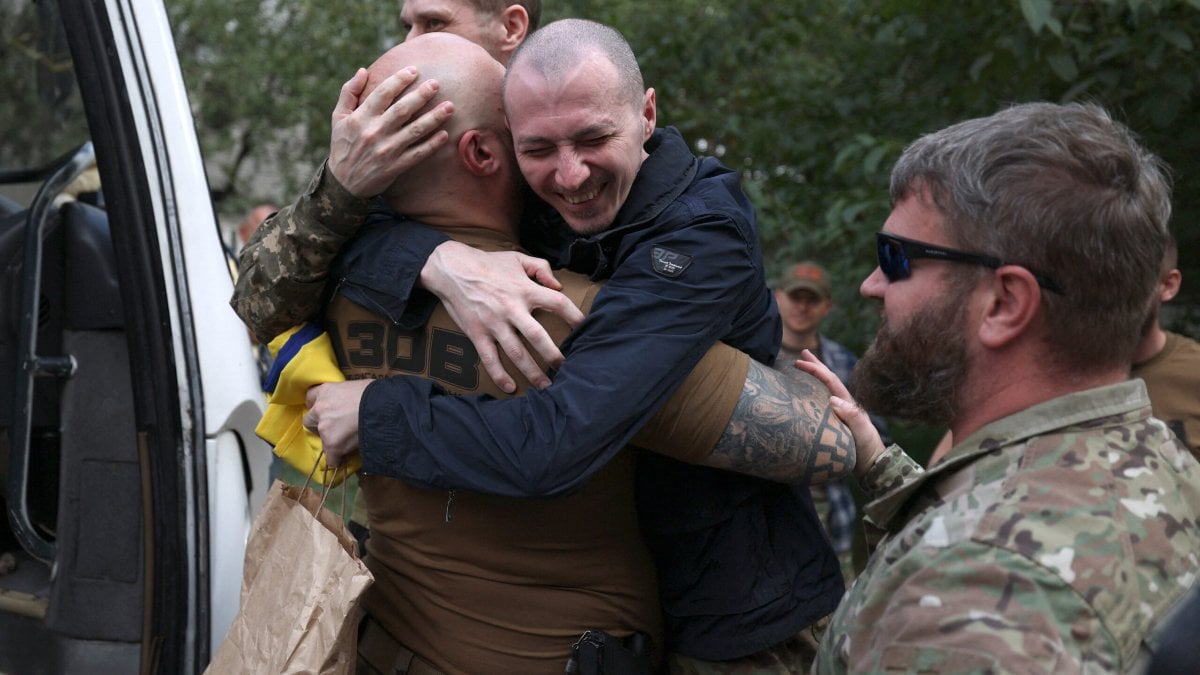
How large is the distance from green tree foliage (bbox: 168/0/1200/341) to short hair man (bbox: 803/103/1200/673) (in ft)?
7.18

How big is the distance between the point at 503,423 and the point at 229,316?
1.13 m

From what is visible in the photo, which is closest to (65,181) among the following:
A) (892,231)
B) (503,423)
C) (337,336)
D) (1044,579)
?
(337,336)

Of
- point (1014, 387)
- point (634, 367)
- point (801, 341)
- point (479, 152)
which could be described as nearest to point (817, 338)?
point (801, 341)

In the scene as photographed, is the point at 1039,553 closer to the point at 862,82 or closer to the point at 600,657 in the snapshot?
the point at 600,657

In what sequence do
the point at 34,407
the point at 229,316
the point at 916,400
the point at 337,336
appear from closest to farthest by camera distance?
the point at 916,400
the point at 337,336
the point at 229,316
the point at 34,407

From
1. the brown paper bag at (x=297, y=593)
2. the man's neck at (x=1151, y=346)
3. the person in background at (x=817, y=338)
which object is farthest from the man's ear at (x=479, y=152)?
the person in background at (x=817, y=338)

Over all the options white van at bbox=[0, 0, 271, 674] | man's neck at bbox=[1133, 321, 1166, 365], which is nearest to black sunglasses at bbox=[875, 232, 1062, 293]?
white van at bbox=[0, 0, 271, 674]

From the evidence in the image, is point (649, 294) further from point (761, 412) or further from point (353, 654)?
point (353, 654)

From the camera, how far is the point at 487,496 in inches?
82.6

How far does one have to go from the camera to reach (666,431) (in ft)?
6.55

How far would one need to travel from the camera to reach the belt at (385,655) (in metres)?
2.20

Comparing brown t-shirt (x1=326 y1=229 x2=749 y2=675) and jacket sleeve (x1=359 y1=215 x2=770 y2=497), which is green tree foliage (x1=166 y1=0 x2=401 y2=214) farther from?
jacket sleeve (x1=359 y1=215 x2=770 y2=497)

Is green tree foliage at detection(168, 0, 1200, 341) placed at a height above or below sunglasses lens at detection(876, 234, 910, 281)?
below

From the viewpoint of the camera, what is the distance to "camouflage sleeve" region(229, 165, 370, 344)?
2.15 meters
